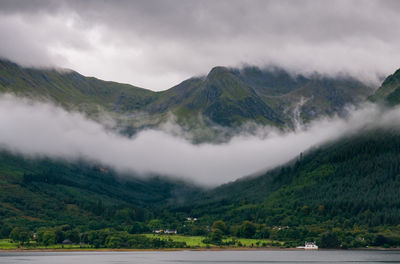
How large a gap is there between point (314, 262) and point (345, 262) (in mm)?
10329

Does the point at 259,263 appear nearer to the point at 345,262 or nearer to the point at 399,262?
the point at 345,262

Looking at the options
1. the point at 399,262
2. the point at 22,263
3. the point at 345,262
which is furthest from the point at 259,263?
the point at 22,263

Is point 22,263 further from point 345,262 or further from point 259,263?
point 345,262

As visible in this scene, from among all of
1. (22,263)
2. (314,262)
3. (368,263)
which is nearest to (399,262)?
(368,263)

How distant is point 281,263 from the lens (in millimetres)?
198250

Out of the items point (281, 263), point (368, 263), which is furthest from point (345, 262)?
point (281, 263)

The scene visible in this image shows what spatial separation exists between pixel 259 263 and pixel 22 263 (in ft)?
263

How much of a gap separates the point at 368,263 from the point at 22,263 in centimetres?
11533

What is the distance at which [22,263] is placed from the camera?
653 ft

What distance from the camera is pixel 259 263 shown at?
200 m

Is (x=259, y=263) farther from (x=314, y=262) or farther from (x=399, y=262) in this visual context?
(x=399, y=262)

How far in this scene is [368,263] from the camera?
192625mm

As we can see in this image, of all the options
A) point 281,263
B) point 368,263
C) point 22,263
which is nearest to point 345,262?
point 368,263

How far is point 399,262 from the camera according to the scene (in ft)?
623
